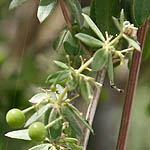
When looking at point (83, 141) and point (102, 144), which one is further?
point (102, 144)

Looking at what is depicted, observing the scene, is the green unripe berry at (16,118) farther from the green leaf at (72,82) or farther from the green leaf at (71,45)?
the green leaf at (71,45)

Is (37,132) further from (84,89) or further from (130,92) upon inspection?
(130,92)

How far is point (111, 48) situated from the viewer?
524 mm

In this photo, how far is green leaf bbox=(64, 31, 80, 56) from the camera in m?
0.70

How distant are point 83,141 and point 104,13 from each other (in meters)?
0.24

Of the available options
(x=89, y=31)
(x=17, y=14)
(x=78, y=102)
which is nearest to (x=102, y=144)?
(x=17, y=14)

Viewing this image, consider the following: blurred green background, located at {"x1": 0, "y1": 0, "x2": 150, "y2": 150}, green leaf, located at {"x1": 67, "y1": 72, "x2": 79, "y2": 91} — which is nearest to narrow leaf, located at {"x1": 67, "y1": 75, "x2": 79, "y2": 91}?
green leaf, located at {"x1": 67, "y1": 72, "x2": 79, "y2": 91}

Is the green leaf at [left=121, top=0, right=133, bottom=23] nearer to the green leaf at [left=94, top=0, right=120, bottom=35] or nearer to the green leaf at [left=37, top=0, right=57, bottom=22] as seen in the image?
the green leaf at [left=94, top=0, right=120, bottom=35]

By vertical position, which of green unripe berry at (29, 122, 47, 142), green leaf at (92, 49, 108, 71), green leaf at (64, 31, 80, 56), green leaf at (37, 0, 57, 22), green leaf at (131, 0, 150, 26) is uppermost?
green leaf at (37, 0, 57, 22)

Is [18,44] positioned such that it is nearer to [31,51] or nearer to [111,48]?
[31,51]

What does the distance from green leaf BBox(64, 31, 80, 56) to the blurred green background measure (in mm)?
549

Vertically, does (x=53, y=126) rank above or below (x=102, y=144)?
above

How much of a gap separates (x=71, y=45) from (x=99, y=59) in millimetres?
179

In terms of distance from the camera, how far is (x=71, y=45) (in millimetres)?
694
